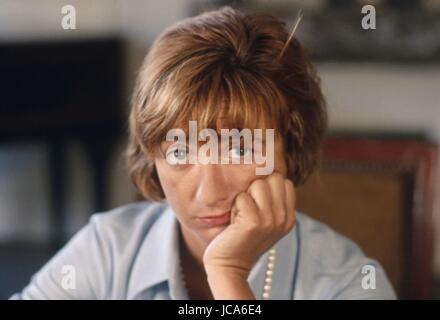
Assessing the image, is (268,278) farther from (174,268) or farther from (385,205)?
(385,205)

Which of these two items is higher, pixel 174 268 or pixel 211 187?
pixel 211 187

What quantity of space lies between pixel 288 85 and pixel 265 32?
61 millimetres

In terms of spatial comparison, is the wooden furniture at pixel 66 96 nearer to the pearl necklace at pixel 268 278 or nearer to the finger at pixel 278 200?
the pearl necklace at pixel 268 278

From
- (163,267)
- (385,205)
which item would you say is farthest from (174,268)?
(385,205)

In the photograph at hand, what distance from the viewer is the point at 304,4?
238 cm

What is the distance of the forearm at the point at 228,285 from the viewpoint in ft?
2.55

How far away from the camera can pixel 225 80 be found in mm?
800

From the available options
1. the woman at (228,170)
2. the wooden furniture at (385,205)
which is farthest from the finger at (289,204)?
the wooden furniture at (385,205)

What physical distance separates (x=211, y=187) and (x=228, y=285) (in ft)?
0.33

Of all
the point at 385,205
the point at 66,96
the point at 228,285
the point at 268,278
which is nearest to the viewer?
the point at 228,285

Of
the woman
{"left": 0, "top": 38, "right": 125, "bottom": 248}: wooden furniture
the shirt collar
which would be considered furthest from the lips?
{"left": 0, "top": 38, "right": 125, "bottom": 248}: wooden furniture

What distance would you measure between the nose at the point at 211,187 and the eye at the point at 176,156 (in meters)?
0.02
